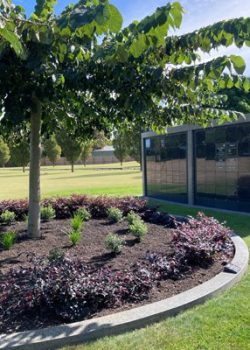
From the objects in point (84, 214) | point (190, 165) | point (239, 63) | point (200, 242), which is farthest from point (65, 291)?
point (190, 165)

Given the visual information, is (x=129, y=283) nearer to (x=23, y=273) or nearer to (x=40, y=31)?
(x=23, y=273)

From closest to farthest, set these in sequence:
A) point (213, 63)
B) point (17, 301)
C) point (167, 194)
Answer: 1. point (213, 63)
2. point (17, 301)
3. point (167, 194)

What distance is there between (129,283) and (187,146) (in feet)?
34.7

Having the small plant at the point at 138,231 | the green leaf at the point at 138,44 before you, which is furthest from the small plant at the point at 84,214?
the green leaf at the point at 138,44

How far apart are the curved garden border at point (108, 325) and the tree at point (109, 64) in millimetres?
2116

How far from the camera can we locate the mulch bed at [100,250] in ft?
15.6

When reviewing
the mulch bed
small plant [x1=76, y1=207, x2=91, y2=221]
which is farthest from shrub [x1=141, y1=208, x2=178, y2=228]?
small plant [x1=76, y1=207, x2=91, y2=221]

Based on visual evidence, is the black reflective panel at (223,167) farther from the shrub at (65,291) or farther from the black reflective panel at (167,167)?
the shrub at (65,291)

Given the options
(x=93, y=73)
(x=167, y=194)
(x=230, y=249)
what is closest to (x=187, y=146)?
(x=167, y=194)

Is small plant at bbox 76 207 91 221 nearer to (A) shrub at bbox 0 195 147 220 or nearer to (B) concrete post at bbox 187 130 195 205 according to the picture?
(A) shrub at bbox 0 195 147 220

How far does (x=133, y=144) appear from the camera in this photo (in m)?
46.0

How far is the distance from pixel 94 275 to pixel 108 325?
2.46 ft

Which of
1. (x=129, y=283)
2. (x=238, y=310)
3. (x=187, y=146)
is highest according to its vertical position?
(x=187, y=146)

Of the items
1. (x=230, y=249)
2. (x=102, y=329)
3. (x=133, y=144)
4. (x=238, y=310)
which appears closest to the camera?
(x=102, y=329)
